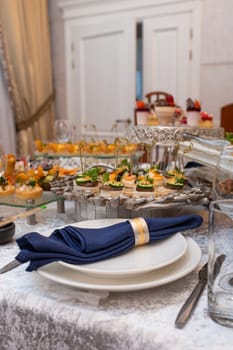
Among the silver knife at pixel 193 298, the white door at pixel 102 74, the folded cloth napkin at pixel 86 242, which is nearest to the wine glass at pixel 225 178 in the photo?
the folded cloth napkin at pixel 86 242

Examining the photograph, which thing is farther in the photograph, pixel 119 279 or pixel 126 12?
pixel 126 12

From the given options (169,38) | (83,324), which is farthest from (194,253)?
(169,38)

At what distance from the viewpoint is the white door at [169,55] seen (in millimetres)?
2996

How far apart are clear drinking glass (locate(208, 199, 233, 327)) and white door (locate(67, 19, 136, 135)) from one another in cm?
293

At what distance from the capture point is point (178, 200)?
742 millimetres

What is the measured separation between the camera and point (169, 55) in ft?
10.2

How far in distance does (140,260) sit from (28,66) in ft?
10.2

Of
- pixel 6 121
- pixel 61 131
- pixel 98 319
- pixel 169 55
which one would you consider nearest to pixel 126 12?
pixel 169 55

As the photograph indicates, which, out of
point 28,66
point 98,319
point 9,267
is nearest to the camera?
point 98,319

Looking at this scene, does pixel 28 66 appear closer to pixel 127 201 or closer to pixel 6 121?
pixel 6 121

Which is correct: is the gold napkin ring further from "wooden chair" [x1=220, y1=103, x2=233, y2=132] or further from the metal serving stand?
"wooden chair" [x1=220, y1=103, x2=233, y2=132]

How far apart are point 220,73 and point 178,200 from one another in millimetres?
2404

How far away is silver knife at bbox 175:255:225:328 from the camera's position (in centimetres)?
44

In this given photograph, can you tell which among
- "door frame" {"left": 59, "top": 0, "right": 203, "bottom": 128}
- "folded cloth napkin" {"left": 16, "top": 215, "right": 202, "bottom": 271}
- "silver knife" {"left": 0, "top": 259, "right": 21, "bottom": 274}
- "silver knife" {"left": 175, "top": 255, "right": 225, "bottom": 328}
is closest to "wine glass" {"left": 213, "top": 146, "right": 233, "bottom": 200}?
"folded cloth napkin" {"left": 16, "top": 215, "right": 202, "bottom": 271}
